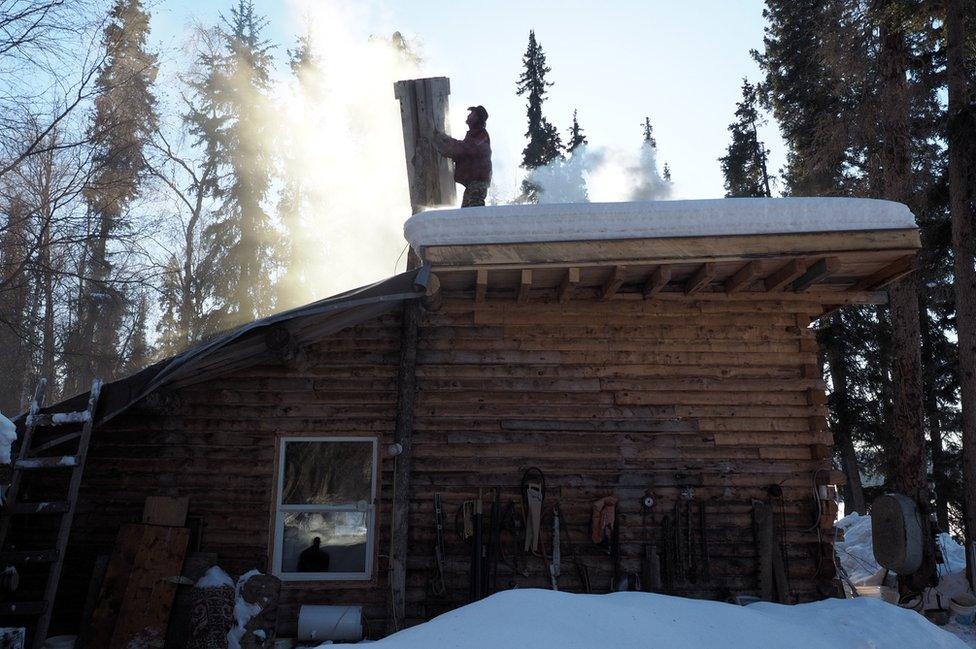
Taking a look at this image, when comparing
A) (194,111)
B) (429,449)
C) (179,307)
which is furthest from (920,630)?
(194,111)

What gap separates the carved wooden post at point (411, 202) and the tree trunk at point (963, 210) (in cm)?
964

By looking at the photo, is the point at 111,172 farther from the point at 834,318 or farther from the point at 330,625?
the point at 834,318

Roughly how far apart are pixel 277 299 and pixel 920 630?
22.3m

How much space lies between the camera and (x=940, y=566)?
443 inches

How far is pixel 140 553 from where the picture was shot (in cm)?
685

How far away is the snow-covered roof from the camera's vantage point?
6992 millimetres

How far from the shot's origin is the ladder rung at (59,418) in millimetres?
6906

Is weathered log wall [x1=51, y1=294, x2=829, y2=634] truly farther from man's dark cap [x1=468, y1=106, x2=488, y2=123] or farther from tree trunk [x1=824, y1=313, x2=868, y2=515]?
tree trunk [x1=824, y1=313, x2=868, y2=515]

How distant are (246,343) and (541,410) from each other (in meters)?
3.29

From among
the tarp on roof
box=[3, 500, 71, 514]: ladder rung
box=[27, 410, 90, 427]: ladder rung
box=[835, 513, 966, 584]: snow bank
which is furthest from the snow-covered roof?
box=[835, 513, 966, 584]: snow bank

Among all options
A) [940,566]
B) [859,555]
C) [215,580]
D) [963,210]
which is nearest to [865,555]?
[859,555]

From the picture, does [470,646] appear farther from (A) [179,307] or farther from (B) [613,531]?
(A) [179,307]

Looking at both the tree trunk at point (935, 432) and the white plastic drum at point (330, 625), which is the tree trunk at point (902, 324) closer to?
the tree trunk at point (935, 432)

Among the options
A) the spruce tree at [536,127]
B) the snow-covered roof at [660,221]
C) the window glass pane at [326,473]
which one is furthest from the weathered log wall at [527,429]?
the spruce tree at [536,127]
